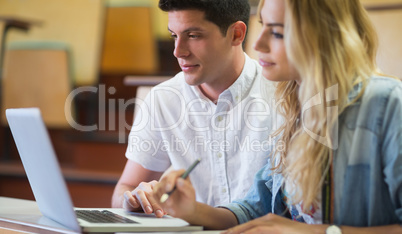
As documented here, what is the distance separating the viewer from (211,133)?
153 centimetres

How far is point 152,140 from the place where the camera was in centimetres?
160

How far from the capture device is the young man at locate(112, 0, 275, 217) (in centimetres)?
146

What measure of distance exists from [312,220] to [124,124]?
2325 mm

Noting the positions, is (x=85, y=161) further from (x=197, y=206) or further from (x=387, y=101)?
(x=387, y=101)

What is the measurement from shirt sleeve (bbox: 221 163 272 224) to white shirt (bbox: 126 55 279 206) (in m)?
0.25

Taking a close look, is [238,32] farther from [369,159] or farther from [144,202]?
[369,159]

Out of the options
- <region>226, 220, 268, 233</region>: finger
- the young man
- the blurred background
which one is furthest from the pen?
the blurred background

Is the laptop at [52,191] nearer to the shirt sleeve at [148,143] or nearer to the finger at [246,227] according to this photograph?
the finger at [246,227]

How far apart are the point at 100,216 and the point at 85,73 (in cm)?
292

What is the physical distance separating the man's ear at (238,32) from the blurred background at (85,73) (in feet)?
5.07

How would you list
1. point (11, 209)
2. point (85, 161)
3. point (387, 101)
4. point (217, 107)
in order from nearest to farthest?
point (387, 101) < point (11, 209) < point (217, 107) < point (85, 161)

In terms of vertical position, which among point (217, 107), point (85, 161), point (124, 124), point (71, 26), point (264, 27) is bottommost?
point (85, 161)

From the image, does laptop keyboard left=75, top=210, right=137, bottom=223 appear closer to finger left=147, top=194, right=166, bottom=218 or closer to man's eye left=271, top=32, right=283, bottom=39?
finger left=147, top=194, right=166, bottom=218

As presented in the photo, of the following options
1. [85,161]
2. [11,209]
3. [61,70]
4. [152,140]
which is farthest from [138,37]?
[11,209]
